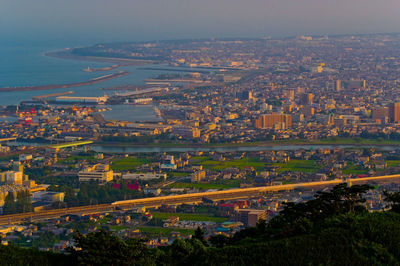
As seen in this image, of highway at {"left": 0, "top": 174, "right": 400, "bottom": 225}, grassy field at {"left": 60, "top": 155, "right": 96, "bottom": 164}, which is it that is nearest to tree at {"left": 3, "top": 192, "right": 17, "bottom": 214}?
highway at {"left": 0, "top": 174, "right": 400, "bottom": 225}

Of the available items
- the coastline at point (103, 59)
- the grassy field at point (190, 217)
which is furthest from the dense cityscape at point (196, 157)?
the coastline at point (103, 59)

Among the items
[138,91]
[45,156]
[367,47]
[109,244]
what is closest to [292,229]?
[109,244]

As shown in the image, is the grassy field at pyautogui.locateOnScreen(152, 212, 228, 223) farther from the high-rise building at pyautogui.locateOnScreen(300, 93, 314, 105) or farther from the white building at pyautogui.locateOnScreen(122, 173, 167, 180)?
the high-rise building at pyautogui.locateOnScreen(300, 93, 314, 105)

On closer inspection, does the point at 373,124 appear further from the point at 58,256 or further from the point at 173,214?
the point at 58,256

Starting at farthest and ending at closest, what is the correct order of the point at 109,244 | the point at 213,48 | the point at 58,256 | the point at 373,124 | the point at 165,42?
1. the point at 165,42
2. the point at 213,48
3. the point at 373,124
4. the point at 58,256
5. the point at 109,244

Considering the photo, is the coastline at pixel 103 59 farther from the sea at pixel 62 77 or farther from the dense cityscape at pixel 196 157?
the dense cityscape at pixel 196 157

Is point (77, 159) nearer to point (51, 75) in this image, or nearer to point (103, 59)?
point (51, 75)
